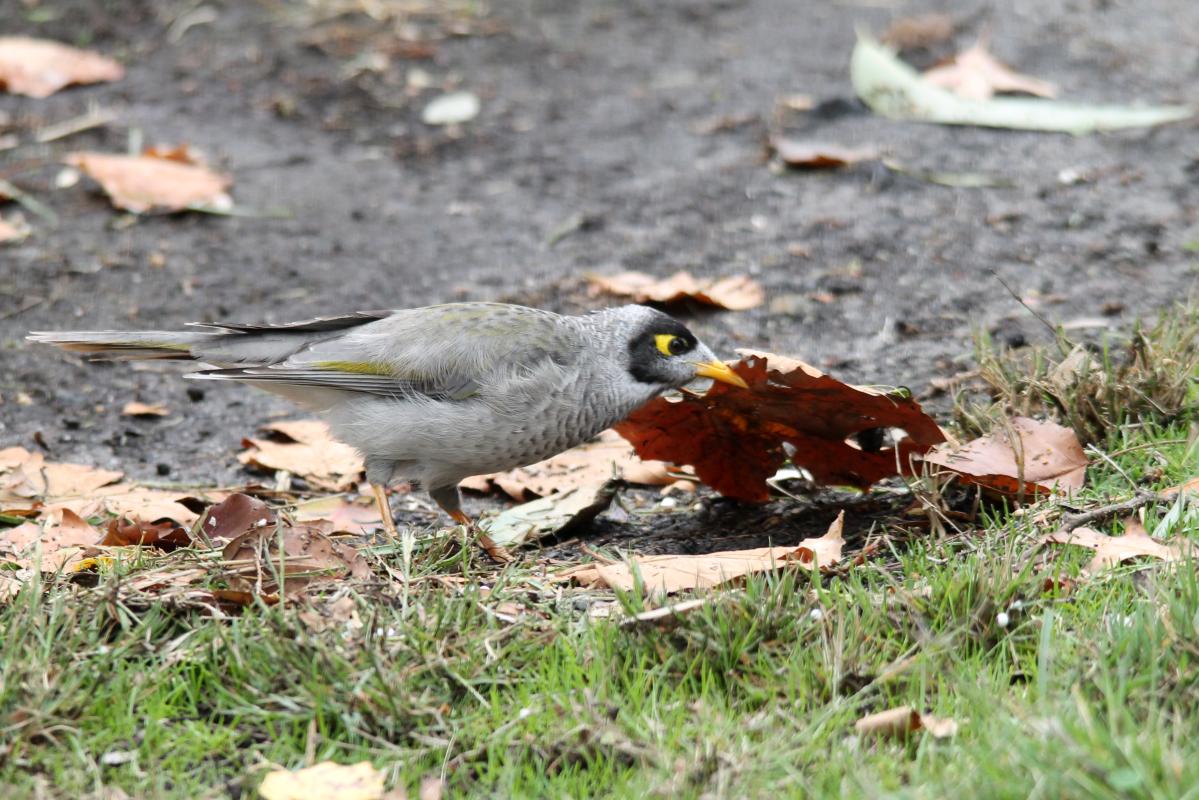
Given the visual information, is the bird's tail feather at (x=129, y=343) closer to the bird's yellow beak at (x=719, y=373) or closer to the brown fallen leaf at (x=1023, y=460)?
the bird's yellow beak at (x=719, y=373)

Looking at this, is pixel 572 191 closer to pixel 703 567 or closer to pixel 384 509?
pixel 384 509

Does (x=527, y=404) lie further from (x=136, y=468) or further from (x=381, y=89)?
(x=381, y=89)


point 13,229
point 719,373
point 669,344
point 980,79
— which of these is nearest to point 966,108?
point 980,79

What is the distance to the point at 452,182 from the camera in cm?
830

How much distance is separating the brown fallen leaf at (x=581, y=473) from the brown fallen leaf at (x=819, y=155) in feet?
8.99

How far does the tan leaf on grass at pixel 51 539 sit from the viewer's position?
13.5ft

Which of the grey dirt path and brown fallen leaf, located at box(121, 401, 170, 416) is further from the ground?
the grey dirt path

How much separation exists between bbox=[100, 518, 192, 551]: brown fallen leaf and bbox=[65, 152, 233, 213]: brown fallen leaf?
12.7ft

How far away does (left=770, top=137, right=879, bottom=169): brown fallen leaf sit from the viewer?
8039 mm

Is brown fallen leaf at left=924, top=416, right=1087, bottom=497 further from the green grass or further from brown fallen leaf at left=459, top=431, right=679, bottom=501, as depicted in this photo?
brown fallen leaf at left=459, top=431, right=679, bottom=501

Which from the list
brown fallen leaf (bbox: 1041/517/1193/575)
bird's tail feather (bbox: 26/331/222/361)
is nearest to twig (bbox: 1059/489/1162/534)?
brown fallen leaf (bbox: 1041/517/1193/575)

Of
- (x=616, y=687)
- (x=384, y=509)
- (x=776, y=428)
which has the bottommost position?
(x=384, y=509)

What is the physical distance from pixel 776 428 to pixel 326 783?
2.12 meters

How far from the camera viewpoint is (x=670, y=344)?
5223 mm
